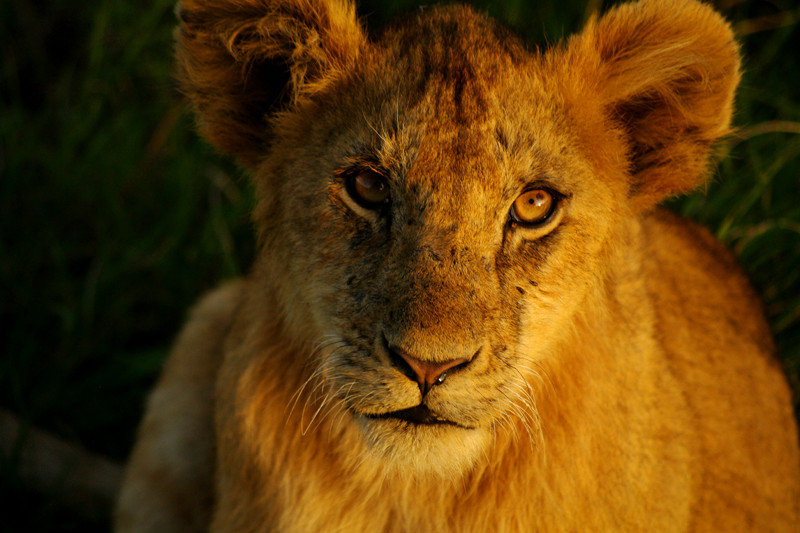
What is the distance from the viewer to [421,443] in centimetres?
207

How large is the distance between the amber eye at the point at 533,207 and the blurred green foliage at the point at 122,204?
1622 millimetres

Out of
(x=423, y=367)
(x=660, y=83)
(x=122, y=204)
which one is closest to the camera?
(x=423, y=367)

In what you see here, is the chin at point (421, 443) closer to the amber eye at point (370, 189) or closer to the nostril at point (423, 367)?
the nostril at point (423, 367)

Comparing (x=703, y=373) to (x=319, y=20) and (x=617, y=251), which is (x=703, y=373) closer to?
(x=617, y=251)

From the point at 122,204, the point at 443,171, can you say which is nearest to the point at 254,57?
the point at 443,171

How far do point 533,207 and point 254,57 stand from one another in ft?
3.08

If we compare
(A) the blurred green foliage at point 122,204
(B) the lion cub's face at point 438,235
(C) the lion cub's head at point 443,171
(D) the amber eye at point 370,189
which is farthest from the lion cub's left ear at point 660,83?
(A) the blurred green foliage at point 122,204

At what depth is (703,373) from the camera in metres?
2.86

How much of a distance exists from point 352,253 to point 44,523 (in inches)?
84.2

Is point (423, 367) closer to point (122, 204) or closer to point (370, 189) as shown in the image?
point (370, 189)

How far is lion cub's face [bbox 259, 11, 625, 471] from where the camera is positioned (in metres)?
2.03

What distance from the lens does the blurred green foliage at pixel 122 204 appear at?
13.3 ft

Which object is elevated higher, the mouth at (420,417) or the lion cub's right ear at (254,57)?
the lion cub's right ear at (254,57)

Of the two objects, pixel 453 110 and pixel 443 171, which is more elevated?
pixel 453 110
